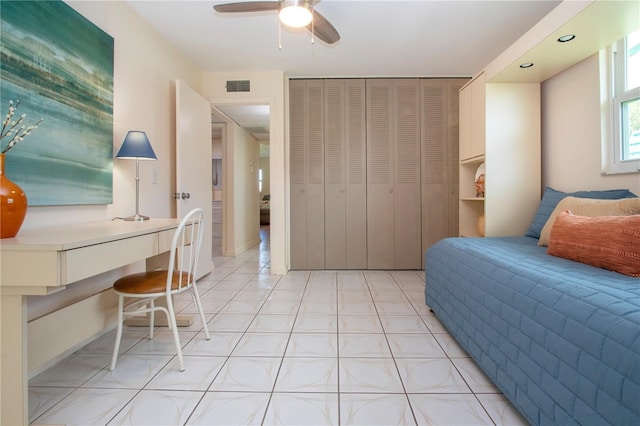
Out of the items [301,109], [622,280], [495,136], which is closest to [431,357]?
[622,280]

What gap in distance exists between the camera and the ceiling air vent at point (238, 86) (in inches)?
148

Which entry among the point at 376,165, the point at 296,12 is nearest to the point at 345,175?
the point at 376,165

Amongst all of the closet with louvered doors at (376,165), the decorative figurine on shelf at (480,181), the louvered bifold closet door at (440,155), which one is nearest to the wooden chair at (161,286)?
the closet with louvered doors at (376,165)

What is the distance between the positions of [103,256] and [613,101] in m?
3.17

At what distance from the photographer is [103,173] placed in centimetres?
206

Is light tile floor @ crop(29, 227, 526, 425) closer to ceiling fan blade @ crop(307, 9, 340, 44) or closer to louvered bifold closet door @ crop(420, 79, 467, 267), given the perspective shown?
louvered bifold closet door @ crop(420, 79, 467, 267)

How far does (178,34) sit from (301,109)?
1.51m

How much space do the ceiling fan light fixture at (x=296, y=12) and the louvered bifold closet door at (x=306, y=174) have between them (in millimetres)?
1809

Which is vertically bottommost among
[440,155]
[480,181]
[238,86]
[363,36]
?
[480,181]

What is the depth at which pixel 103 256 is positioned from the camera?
132cm

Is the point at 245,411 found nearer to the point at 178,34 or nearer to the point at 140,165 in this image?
the point at 140,165

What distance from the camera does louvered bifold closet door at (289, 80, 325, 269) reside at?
3.88 metres

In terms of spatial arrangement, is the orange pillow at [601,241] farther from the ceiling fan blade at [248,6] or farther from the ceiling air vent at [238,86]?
the ceiling air vent at [238,86]

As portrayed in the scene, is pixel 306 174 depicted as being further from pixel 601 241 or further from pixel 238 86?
pixel 601 241
